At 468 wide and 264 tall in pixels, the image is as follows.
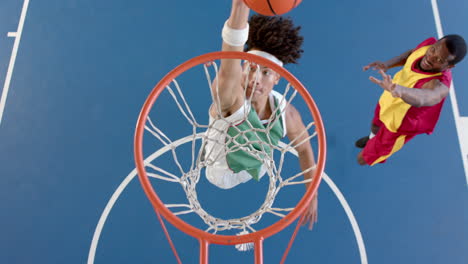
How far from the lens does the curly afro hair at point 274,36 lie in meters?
1.64

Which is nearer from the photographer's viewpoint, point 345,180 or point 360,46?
point 345,180

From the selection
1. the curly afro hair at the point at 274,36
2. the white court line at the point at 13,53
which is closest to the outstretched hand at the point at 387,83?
the curly afro hair at the point at 274,36

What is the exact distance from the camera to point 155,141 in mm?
2732

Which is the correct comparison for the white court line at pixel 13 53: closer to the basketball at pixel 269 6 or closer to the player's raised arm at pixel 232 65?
the player's raised arm at pixel 232 65

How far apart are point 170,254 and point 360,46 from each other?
2.44 m

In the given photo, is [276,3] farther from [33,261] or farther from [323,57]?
[33,261]

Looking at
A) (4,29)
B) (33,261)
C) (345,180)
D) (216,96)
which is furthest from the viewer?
(4,29)

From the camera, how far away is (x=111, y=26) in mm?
3137

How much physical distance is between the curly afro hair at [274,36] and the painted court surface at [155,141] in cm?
119

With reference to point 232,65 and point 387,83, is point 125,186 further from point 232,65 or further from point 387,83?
point 387,83

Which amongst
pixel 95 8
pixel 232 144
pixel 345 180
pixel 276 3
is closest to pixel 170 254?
pixel 232 144

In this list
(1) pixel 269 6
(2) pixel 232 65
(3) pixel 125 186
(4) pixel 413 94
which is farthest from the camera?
(3) pixel 125 186

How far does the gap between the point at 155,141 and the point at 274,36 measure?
1492 mm

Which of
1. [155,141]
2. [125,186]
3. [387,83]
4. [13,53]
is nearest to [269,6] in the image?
[387,83]
